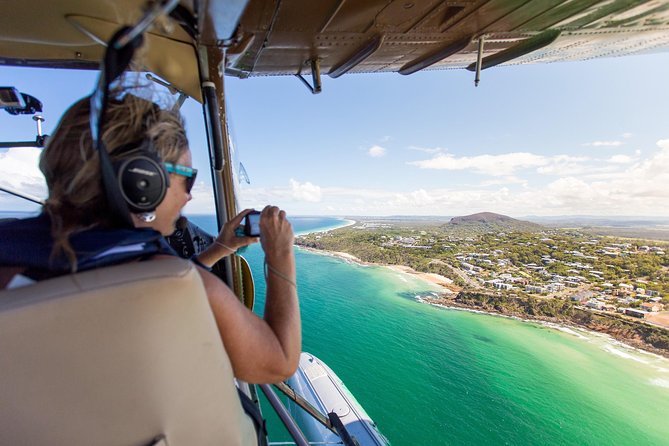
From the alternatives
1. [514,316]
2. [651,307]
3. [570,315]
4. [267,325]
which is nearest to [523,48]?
[267,325]

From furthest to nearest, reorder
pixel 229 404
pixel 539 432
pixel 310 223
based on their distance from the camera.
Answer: pixel 310 223 → pixel 539 432 → pixel 229 404

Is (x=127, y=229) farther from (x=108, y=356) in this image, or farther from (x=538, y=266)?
(x=538, y=266)

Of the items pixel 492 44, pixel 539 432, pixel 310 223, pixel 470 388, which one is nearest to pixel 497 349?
pixel 470 388

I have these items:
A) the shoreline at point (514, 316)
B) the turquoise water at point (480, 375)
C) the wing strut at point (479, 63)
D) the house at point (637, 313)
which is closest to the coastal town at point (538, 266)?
the house at point (637, 313)

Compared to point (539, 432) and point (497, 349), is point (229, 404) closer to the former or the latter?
point (539, 432)

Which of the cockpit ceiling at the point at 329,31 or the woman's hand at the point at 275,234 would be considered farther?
the cockpit ceiling at the point at 329,31

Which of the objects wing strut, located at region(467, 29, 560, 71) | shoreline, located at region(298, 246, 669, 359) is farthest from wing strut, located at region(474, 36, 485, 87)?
shoreline, located at region(298, 246, 669, 359)

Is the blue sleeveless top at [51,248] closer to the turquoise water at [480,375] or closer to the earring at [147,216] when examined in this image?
the earring at [147,216]
